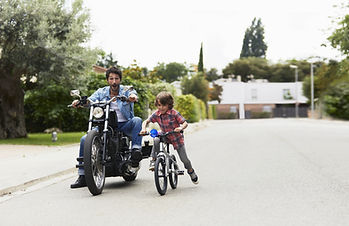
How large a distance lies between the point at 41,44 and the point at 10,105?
141 inches

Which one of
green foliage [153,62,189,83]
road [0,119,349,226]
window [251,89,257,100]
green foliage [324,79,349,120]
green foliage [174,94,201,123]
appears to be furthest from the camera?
green foliage [153,62,189,83]

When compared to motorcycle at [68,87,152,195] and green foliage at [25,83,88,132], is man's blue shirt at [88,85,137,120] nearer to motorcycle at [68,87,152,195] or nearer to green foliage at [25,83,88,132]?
motorcycle at [68,87,152,195]

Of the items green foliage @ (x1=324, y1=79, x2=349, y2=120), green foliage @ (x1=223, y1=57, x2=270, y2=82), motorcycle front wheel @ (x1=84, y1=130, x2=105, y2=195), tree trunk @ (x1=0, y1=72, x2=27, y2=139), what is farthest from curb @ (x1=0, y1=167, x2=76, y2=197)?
green foliage @ (x1=223, y1=57, x2=270, y2=82)

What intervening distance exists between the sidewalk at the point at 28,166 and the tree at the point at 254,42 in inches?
3555

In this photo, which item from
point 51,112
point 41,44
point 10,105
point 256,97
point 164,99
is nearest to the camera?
point 164,99

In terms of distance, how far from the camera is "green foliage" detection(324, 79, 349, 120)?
44688 millimetres

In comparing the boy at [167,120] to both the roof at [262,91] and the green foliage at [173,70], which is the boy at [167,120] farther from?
the green foliage at [173,70]

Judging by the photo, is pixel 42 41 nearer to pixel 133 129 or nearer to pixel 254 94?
pixel 133 129

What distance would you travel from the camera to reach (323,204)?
6.08m

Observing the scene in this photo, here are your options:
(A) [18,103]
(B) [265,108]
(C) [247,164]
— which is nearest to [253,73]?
(B) [265,108]

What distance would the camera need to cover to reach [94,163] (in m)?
6.88

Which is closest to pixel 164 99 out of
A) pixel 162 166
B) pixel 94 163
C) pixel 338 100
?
pixel 162 166

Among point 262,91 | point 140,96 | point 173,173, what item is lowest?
point 173,173

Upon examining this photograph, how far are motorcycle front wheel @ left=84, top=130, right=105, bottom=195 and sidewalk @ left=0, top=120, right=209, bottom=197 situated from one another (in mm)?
1507
